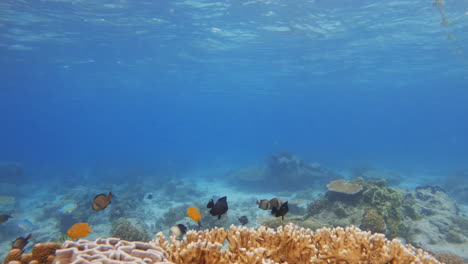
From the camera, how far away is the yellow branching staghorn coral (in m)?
3.23

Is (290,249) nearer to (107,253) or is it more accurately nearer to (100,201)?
(107,253)

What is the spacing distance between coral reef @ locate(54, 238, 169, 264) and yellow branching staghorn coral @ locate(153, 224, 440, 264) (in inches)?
22.8

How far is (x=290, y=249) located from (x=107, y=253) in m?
2.40

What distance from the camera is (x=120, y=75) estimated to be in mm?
43812

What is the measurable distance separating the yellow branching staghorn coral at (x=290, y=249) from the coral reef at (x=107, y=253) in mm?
579

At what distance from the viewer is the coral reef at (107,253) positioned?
2583 mm

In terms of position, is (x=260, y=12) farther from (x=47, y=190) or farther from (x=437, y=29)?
(x=47, y=190)

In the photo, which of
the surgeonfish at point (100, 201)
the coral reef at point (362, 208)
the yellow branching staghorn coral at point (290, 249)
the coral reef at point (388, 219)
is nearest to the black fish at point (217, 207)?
the yellow branching staghorn coral at point (290, 249)

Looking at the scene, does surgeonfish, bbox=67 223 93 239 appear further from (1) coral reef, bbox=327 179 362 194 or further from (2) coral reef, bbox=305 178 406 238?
(1) coral reef, bbox=327 179 362 194

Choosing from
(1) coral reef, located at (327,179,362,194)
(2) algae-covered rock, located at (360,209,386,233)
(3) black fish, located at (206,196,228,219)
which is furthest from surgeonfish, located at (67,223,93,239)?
(1) coral reef, located at (327,179,362,194)

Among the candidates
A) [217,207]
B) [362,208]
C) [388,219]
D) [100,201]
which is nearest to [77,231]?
[100,201]

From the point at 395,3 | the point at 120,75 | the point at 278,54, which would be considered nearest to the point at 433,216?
the point at 395,3

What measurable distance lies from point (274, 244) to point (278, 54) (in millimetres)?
29892

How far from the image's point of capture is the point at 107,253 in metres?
2.73
